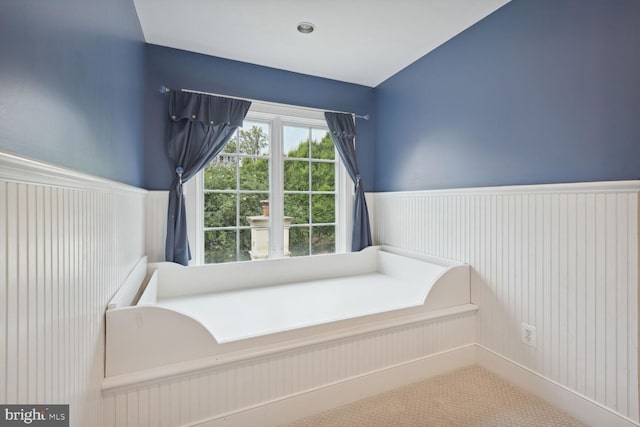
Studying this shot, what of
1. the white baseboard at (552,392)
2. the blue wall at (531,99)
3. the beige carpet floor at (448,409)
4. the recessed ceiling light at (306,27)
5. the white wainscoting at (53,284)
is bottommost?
the beige carpet floor at (448,409)

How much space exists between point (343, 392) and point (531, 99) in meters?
2.00

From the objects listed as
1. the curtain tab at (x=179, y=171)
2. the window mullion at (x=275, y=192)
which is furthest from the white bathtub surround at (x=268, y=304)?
the curtain tab at (x=179, y=171)

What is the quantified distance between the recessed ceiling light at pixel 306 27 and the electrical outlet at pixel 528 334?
2.42m

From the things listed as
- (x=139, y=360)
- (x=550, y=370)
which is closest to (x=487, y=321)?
(x=550, y=370)

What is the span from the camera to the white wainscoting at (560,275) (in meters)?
1.37

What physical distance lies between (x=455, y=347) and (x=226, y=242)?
1991 mm

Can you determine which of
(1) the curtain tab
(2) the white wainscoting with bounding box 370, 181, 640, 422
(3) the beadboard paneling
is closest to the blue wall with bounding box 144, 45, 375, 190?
(1) the curtain tab

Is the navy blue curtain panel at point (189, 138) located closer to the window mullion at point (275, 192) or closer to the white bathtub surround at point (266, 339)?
the white bathtub surround at point (266, 339)

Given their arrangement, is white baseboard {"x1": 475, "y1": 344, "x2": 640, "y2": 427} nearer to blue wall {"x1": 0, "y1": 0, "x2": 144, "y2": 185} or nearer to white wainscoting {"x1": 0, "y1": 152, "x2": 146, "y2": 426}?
white wainscoting {"x1": 0, "y1": 152, "x2": 146, "y2": 426}

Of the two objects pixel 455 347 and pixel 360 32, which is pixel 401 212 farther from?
pixel 360 32

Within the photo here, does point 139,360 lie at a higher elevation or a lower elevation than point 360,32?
lower

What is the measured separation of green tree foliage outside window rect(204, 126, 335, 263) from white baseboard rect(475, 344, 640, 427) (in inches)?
65.5

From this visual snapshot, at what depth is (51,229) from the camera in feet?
2.47

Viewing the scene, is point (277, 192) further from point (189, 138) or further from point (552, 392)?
point (552, 392)
